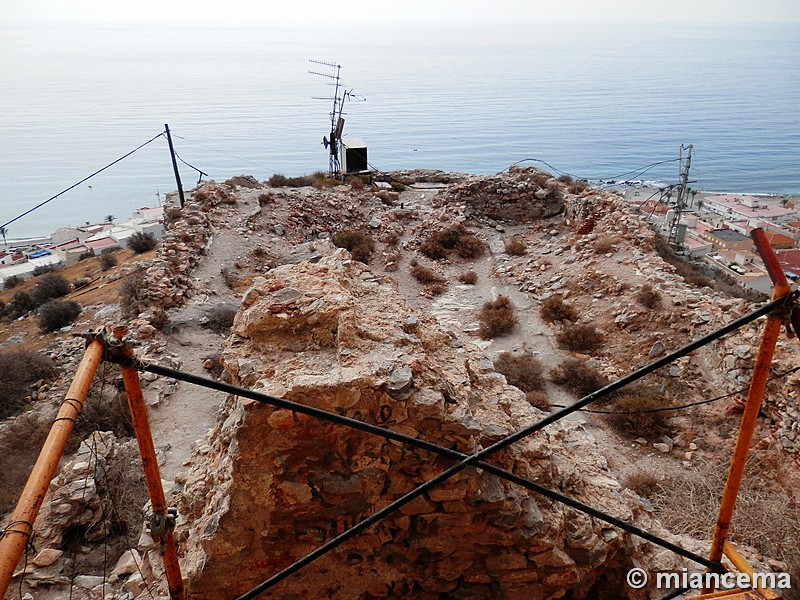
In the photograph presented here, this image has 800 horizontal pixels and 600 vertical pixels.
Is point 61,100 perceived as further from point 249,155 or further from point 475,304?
point 475,304

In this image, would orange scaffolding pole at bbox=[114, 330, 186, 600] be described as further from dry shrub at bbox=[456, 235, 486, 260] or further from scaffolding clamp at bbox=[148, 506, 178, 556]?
dry shrub at bbox=[456, 235, 486, 260]

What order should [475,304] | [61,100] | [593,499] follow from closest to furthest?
[593,499], [475,304], [61,100]

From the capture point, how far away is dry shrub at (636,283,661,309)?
11.5 meters

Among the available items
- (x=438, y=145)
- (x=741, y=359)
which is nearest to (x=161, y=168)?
(x=438, y=145)

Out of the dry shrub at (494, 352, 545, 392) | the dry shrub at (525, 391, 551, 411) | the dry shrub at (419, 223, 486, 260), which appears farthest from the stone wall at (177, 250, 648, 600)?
the dry shrub at (419, 223, 486, 260)

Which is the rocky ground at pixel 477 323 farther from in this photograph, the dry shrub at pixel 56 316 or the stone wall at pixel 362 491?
the dry shrub at pixel 56 316

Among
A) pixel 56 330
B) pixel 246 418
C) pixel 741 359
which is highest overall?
pixel 246 418

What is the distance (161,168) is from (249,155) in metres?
14.5

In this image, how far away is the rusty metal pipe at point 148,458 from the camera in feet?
8.41

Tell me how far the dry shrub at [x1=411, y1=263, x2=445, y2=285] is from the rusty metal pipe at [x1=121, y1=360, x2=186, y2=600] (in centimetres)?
1276

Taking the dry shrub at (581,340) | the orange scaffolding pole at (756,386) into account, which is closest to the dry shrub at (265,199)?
the dry shrub at (581,340)

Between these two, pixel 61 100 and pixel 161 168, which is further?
pixel 61 100

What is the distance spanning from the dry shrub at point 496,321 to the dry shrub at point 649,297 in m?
3.05

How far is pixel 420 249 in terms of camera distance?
17.5 metres
